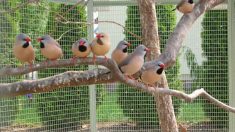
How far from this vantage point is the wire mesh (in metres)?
4.89

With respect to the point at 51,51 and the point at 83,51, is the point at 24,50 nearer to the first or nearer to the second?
the point at 51,51

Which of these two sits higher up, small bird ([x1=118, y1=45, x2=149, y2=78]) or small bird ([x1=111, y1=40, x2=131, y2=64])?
small bird ([x1=111, y1=40, x2=131, y2=64])

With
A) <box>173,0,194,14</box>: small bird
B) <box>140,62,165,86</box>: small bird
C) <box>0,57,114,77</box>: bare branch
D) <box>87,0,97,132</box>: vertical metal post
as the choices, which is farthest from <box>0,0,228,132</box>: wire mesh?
<box>0,57,114,77</box>: bare branch

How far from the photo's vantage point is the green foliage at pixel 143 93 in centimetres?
541

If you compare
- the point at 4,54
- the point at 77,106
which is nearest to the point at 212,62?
the point at 77,106

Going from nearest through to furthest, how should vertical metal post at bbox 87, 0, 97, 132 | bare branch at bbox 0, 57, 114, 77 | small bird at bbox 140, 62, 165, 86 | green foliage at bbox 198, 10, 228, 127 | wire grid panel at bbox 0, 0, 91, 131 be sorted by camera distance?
bare branch at bbox 0, 57, 114, 77 → small bird at bbox 140, 62, 165, 86 → wire grid panel at bbox 0, 0, 91, 131 → vertical metal post at bbox 87, 0, 97, 132 → green foliage at bbox 198, 10, 228, 127

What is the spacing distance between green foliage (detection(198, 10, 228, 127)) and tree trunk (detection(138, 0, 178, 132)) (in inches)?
68.2

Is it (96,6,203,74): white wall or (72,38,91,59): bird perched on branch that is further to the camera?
(96,6,203,74): white wall

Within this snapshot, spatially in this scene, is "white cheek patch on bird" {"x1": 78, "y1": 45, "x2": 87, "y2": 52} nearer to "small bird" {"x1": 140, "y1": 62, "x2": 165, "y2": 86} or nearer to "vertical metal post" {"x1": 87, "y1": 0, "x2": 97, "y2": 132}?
"small bird" {"x1": 140, "y1": 62, "x2": 165, "y2": 86}

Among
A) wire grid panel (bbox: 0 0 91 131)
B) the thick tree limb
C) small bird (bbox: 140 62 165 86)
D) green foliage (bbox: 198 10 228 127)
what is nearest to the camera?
small bird (bbox: 140 62 165 86)

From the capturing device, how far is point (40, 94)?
4867 millimetres

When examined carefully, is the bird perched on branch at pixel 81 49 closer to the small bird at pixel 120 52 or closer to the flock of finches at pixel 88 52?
the flock of finches at pixel 88 52

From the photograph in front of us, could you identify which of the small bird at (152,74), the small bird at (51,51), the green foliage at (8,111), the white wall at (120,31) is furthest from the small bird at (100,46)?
the white wall at (120,31)

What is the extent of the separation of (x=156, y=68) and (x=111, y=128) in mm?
2671
